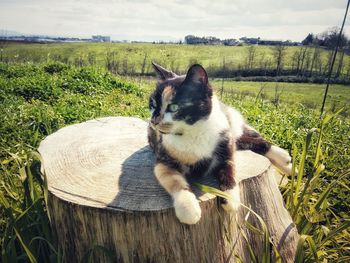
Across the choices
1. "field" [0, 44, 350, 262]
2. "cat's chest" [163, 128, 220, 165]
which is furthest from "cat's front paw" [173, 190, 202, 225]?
"field" [0, 44, 350, 262]

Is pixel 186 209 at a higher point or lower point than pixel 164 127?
lower

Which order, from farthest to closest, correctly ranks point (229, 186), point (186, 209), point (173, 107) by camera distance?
point (173, 107)
point (229, 186)
point (186, 209)

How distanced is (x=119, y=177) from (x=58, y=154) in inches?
30.0

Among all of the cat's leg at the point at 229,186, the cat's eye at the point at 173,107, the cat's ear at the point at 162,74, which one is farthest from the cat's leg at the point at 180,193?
the cat's ear at the point at 162,74

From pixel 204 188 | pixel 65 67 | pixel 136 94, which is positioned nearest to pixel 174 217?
pixel 204 188

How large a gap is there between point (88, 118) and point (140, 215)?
4022 millimetres

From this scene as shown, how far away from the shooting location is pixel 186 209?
196 centimetres

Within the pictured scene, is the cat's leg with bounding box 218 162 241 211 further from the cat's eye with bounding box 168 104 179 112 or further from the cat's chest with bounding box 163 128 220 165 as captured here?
the cat's eye with bounding box 168 104 179 112

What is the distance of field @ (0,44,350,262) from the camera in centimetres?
240

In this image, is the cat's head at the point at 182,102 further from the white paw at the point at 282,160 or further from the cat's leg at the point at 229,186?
the white paw at the point at 282,160

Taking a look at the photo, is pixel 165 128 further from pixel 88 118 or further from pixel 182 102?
pixel 88 118

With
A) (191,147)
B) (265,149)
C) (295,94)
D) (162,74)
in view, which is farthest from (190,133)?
(295,94)

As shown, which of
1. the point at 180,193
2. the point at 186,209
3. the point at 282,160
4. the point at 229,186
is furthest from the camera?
the point at 282,160

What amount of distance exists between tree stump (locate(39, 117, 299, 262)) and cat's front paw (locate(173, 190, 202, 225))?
0.08 meters
